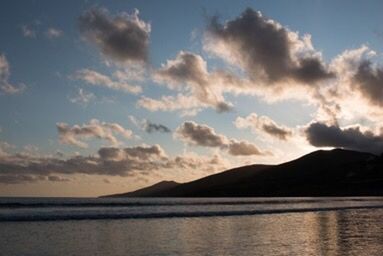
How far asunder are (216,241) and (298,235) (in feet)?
25.1

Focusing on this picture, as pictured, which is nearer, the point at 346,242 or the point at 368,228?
the point at 346,242

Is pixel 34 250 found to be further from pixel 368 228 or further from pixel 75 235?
pixel 368 228

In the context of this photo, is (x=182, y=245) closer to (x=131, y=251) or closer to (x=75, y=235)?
(x=131, y=251)

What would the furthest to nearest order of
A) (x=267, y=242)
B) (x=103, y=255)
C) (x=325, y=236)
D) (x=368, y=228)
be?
(x=368, y=228) < (x=325, y=236) < (x=267, y=242) < (x=103, y=255)

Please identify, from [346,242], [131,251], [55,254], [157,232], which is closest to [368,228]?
[346,242]

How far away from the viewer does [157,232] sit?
133 ft

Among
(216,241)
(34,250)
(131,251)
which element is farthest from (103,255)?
(216,241)

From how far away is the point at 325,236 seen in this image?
1470 inches

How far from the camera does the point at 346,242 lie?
33594mm

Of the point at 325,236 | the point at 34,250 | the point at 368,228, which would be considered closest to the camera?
the point at 34,250

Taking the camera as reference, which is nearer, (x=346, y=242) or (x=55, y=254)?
(x=55, y=254)

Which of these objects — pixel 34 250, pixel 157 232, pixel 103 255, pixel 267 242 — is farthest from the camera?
pixel 157 232

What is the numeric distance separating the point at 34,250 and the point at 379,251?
67.7 ft

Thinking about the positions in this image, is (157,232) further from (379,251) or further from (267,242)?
(379,251)
